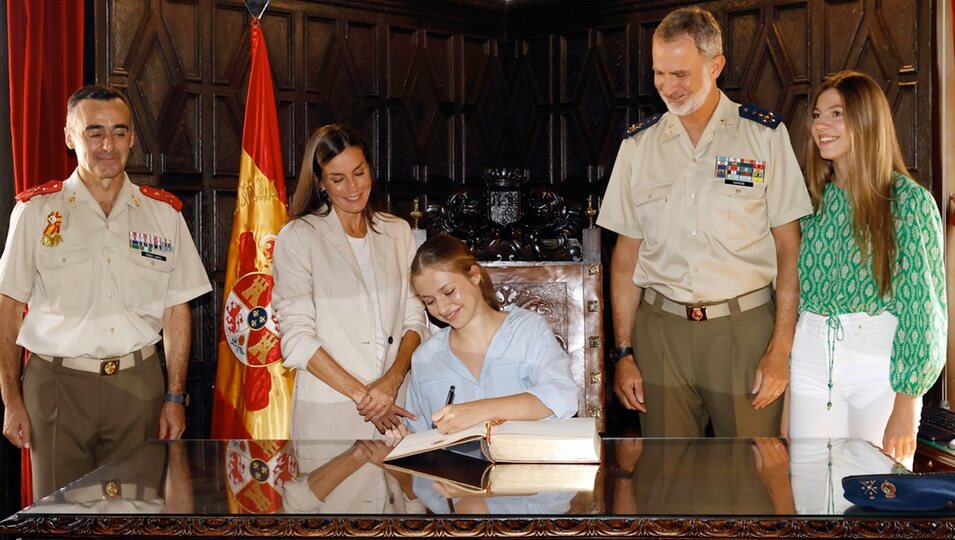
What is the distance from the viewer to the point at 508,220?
14.9 ft

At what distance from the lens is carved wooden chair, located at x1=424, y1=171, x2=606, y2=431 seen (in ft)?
13.2

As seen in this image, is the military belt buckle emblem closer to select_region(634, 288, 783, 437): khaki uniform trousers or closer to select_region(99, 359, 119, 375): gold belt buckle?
select_region(99, 359, 119, 375): gold belt buckle

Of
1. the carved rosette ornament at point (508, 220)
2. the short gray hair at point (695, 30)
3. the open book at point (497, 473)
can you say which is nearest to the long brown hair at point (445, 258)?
the open book at point (497, 473)

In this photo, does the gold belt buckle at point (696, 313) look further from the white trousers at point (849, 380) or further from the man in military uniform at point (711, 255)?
the white trousers at point (849, 380)

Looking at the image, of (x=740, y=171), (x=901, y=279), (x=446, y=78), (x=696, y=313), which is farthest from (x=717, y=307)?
(x=446, y=78)

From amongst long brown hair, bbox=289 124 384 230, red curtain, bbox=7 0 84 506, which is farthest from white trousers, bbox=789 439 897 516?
red curtain, bbox=7 0 84 506

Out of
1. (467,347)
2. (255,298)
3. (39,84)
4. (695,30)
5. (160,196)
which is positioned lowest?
(467,347)

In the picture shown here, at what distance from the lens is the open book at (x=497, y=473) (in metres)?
2.11

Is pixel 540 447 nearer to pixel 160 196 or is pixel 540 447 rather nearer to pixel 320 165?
pixel 320 165

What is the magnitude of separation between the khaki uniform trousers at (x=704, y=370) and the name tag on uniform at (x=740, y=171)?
0.38 m

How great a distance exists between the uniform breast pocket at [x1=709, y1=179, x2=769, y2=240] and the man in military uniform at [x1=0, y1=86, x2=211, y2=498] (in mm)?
1874

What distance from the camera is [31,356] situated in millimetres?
3410

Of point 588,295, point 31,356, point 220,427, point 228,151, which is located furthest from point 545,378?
point 228,151

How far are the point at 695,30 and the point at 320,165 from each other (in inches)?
48.1
